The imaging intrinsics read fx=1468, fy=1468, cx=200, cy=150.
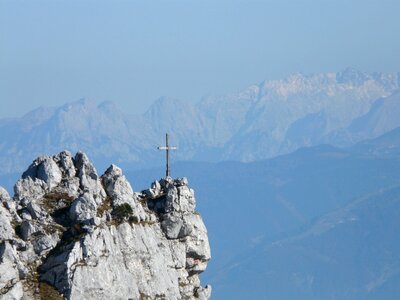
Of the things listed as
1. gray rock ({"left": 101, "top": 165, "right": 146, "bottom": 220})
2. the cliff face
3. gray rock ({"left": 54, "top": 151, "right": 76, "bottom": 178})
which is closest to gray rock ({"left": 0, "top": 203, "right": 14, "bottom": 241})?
the cliff face

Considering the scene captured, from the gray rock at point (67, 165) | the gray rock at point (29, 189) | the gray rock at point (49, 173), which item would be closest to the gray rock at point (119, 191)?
the gray rock at point (67, 165)

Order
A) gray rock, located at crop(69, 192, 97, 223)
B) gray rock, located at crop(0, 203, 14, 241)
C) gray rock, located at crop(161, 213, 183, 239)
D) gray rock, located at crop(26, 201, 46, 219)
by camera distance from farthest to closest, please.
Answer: gray rock, located at crop(161, 213, 183, 239) < gray rock, located at crop(26, 201, 46, 219) < gray rock, located at crop(69, 192, 97, 223) < gray rock, located at crop(0, 203, 14, 241)

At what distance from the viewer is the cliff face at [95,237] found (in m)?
61.6

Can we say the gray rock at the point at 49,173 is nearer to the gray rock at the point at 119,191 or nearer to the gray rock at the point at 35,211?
the gray rock at the point at 119,191

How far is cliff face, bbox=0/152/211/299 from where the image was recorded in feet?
202

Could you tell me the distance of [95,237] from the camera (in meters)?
63.2

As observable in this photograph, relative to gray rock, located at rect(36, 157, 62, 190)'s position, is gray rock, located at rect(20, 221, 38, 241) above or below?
below

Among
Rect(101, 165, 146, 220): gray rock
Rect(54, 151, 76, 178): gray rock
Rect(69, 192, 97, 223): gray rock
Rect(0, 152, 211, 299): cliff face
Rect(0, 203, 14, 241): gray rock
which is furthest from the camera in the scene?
Rect(54, 151, 76, 178): gray rock

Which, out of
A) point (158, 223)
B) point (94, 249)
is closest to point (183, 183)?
point (158, 223)

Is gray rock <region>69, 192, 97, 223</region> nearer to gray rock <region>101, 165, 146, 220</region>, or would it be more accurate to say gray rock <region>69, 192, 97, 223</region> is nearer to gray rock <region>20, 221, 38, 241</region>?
gray rock <region>101, 165, 146, 220</region>

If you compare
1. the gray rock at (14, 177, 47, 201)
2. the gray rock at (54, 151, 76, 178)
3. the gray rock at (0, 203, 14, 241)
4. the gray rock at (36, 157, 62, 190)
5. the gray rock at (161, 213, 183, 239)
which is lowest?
the gray rock at (0, 203, 14, 241)

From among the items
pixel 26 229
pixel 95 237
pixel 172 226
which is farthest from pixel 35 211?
pixel 172 226

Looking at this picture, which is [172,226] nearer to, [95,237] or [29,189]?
[95,237]

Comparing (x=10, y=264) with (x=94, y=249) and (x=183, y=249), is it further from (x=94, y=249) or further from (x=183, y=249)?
(x=183, y=249)
